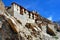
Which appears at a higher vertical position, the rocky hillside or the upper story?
the upper story

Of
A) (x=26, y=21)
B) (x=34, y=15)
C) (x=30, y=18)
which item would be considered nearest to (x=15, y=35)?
(x=26, y=21)

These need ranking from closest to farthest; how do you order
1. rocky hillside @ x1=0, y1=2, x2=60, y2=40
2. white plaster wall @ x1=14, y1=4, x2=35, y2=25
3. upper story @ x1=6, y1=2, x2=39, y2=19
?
rocky hillside @ x1=0, y1=2, x2=60, y2=40, upper story @ x1=6, y1=2, x2=39, y2=19, white plaster wall @ x1=14, y1=4, x2=35, y2=25

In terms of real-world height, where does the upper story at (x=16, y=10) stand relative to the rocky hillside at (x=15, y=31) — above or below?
above

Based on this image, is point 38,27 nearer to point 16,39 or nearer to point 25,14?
point 25,14

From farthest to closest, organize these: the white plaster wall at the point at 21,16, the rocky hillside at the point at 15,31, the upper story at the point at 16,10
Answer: the white plaster wall at the point at 21,16
the upper story at the point at 16,10
the rocky hillside at the point at 15,31

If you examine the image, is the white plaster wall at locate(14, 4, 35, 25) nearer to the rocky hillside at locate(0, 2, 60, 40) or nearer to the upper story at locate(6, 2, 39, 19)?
the upper story at locate(6, 2, 39, 19)

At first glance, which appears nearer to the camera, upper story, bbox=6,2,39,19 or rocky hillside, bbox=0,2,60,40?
rocky hillside, bbox=0,2,60,40

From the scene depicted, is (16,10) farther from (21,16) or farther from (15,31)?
(15,31)

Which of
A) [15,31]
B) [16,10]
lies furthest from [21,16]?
[15,31]

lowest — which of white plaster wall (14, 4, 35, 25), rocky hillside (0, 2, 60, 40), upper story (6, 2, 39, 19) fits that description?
rocky hillside (0, 2, 60, 40)

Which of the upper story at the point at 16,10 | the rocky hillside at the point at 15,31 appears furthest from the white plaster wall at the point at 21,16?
the rocky hillside at the point at 15,31

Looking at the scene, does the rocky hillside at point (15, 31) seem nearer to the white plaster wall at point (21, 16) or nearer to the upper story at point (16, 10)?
the white plaster wall at point (21, 16)

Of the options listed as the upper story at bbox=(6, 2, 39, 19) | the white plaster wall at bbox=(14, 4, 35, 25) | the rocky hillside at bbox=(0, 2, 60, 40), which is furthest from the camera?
the white plaster wall at bbox=(14, 4, 35, 25)

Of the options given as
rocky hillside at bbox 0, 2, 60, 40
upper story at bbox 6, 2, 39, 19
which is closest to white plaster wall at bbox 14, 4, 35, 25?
upper story at bbox 6, 2, 39, 19
